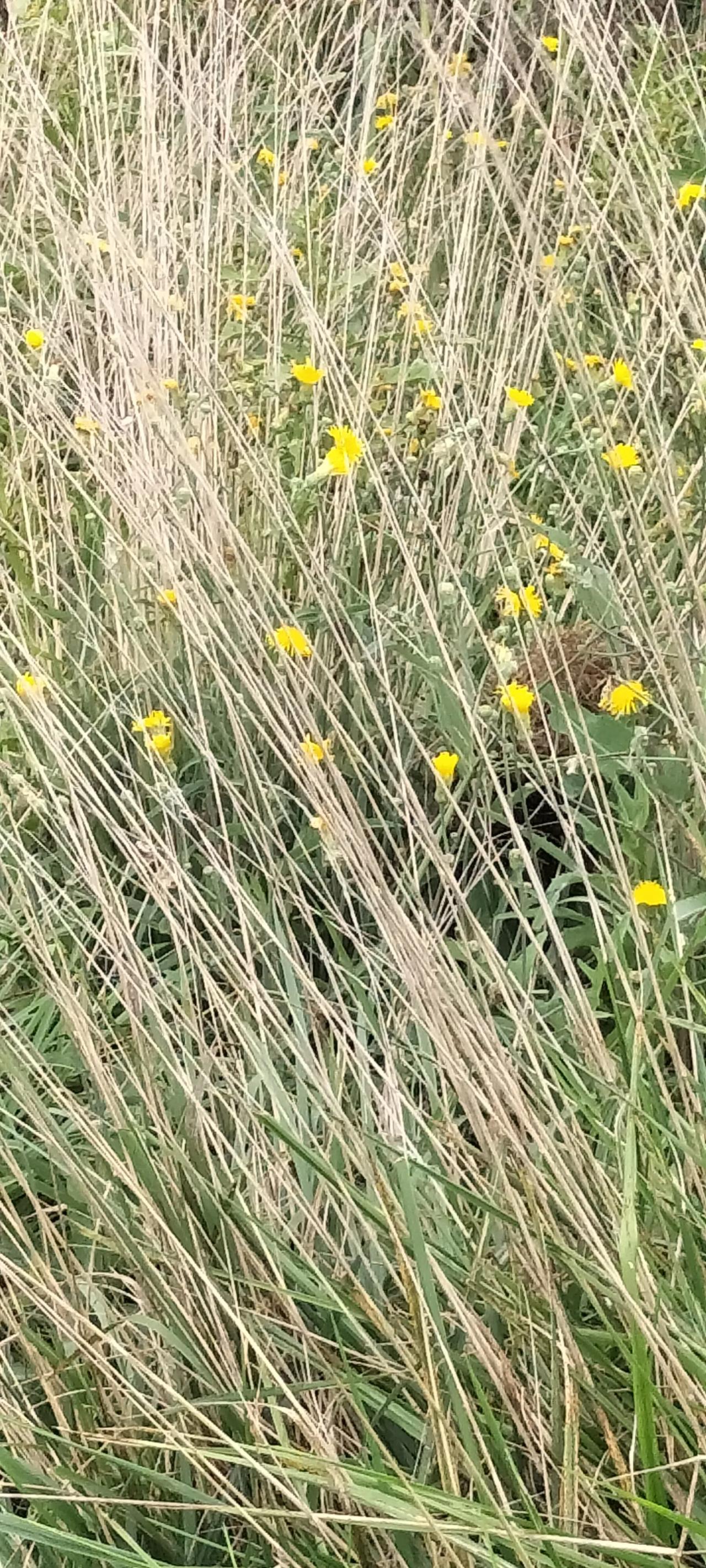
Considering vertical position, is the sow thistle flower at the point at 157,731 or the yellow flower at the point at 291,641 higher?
the yellow flower at the point at 291,641

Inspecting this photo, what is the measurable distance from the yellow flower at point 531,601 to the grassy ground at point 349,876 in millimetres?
20

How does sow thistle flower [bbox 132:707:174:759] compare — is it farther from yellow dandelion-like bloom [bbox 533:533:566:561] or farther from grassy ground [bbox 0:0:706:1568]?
yellow dandelion-like bloom [bbox 533:533:566:561]

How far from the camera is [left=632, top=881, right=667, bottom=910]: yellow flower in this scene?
1044 mm

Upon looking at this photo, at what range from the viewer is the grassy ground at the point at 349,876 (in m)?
0.79

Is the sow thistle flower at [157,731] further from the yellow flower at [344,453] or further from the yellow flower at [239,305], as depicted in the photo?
the yellow flower at [239,305]

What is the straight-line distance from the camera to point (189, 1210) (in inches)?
36.1

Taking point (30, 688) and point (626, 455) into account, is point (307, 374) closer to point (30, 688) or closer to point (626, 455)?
point (626, 455)

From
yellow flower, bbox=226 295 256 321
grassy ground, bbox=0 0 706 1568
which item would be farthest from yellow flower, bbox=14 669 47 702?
yellow flower, bbox=226 295 256 321

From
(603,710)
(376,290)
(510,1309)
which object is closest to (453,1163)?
(510,1309)

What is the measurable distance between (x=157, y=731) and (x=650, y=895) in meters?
0.54

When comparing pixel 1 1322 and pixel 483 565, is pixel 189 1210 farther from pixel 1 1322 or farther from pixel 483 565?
pixel 483 565

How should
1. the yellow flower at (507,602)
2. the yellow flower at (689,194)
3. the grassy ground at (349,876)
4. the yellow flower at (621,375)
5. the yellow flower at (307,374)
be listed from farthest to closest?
the yellow flower at (689,194) < the yellow flower at (307,374) < the yellow flower at (621,375) < the yellow flower at (507,602) < the grassy ground at (349,876)

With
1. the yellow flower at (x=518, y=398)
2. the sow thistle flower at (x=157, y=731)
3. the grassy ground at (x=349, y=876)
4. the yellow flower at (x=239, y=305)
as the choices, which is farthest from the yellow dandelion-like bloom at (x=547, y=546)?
the yellow flower at (x=239, y=305)

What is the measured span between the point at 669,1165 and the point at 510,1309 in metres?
0.17
